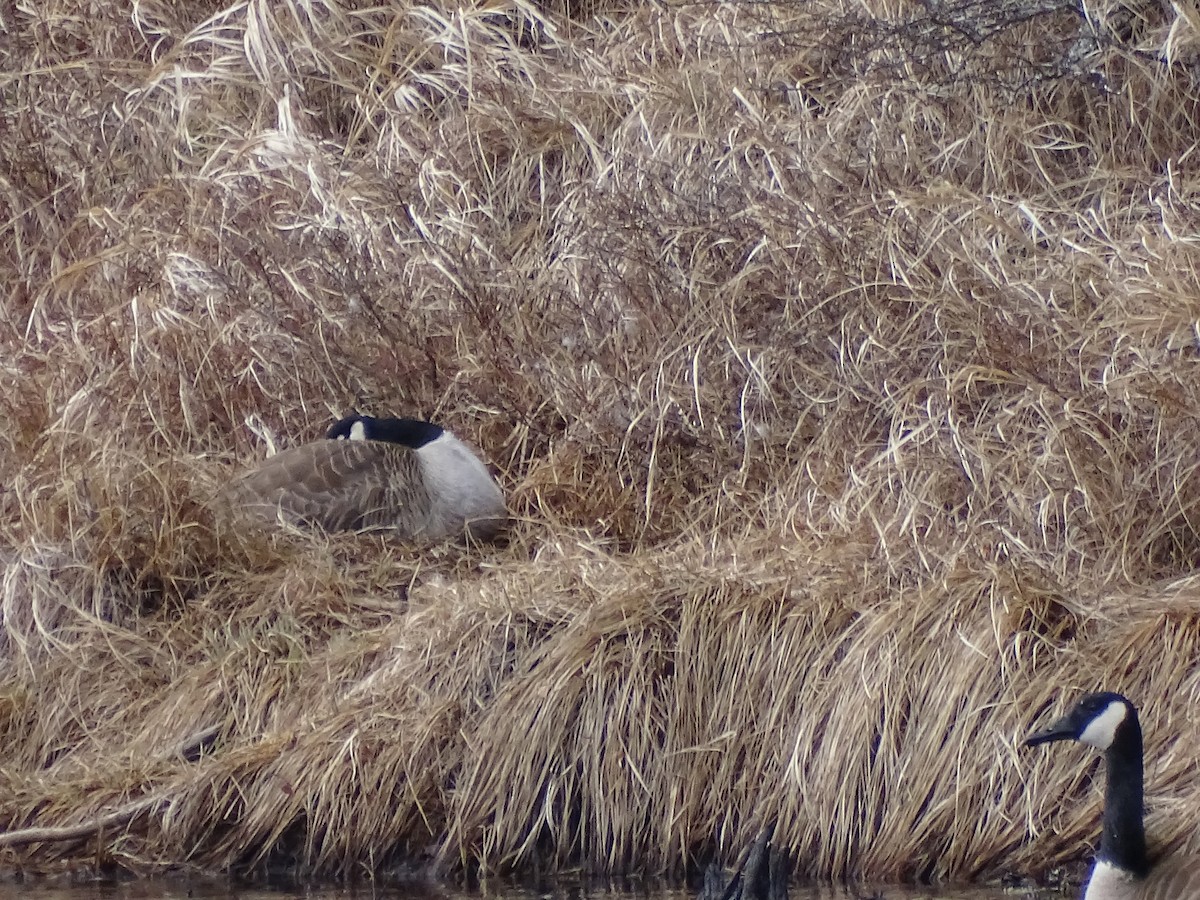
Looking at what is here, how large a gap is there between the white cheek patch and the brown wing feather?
281cm

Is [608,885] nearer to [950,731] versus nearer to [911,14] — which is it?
[950,731]

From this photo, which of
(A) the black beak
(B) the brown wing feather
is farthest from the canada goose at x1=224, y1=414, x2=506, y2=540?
(A) the black beak

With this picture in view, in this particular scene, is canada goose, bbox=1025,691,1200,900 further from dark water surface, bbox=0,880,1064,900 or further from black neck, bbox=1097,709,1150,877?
dark water surface, bbox=0,880,1064,900

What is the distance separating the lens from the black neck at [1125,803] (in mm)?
4492

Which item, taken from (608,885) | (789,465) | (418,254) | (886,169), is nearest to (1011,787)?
(608,885)

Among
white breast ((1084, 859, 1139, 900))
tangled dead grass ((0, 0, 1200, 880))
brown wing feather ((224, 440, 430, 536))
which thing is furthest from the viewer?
brown wing feather ((224, 440, 430, 536))

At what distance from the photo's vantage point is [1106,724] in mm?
4562

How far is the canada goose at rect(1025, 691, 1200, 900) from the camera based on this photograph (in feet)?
14.6

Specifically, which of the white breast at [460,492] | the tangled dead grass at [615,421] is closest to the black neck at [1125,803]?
the tangled dead grass at [615,421]

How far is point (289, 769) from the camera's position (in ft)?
18.1

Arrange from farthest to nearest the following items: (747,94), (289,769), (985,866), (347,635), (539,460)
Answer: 1. (747,94)
2. (539,460)
3. (347,635)
4. (289,769)
5. (985,866)

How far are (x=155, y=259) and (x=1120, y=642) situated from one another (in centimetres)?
419

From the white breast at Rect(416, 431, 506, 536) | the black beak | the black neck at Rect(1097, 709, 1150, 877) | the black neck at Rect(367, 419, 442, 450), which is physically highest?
the black neck at Rect(367, 419, 442, 450)

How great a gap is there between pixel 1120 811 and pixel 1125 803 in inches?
0.9
